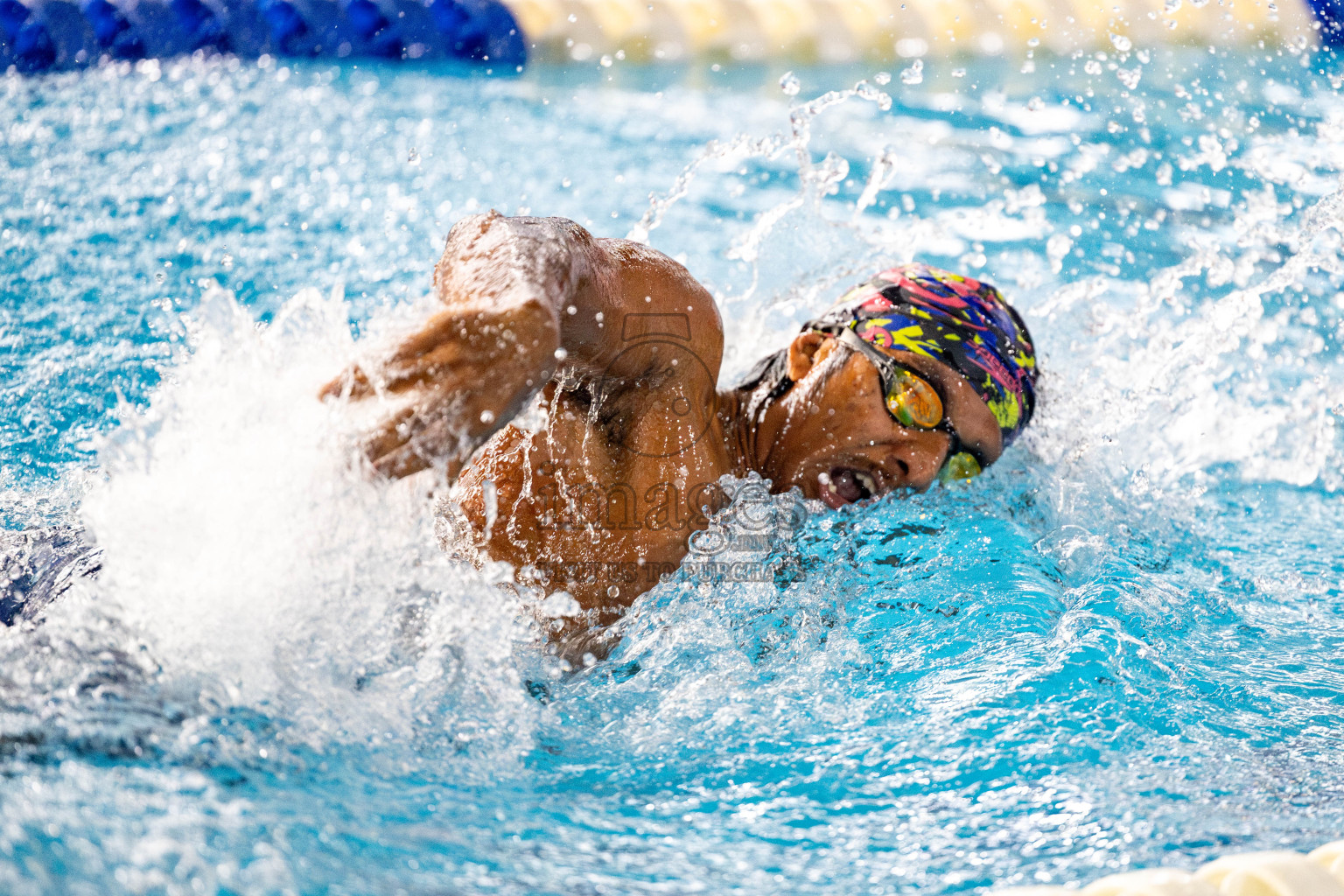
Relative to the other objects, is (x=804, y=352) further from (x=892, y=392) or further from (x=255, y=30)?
(x=255, y=30)

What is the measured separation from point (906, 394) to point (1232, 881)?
959 mm

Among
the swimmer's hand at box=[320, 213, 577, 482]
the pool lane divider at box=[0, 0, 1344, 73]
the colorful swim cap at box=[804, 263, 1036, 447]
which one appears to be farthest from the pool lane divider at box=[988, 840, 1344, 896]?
the pool lane divider at box=[0, 0, 1344, 73]

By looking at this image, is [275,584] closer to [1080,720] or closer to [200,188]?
[1080,720]

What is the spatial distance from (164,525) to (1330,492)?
2694 mm

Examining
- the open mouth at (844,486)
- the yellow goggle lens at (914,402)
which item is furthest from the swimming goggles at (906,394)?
the open mouth at (844,486)

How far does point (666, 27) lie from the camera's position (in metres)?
5.82

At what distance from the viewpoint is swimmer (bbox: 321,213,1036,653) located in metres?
1.04

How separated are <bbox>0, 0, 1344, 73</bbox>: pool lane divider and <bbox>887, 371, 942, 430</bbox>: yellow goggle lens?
424 cm

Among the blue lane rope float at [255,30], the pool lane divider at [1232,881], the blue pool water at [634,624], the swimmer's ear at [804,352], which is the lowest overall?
the pool lane divider at [1232,881]

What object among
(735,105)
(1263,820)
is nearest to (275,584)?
(1263,820)

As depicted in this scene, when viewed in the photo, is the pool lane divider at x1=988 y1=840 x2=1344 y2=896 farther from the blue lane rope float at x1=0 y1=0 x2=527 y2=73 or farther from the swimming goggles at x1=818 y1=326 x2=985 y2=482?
the blue lane rope float at x1=0 y1=0 x2=527 y2=73

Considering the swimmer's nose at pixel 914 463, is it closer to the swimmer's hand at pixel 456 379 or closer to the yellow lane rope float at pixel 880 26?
the swimmer's hand at pixel 456 379

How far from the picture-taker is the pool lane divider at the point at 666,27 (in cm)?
507

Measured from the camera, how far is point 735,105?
17.3ft
